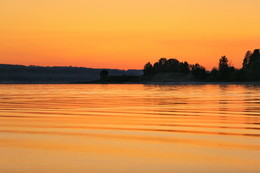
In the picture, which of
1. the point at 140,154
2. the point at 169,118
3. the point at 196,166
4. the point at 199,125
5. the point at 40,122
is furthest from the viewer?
the point at 169,118

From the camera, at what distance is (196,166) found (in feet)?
39.2

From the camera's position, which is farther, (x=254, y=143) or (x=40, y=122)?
(x=40, y=122)

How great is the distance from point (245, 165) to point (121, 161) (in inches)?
128

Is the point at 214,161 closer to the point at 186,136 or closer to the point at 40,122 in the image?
the point at 186,136

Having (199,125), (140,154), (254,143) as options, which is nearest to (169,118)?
(199,125)

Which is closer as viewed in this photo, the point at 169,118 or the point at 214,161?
the point at 214,161

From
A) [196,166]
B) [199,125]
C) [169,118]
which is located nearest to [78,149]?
[196,166]

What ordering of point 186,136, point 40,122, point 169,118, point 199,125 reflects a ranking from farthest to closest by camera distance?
point 169,118 < point 40,122 < point 199,125 < point 186,136

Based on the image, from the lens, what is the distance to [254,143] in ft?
51.5

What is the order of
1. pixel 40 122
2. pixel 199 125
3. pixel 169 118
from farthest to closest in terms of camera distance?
pixel 169 118 < pixel 40 122 < pixel 199 125

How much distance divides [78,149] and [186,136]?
186 inches

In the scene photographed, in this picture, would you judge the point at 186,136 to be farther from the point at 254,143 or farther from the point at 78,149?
the point at 78,149

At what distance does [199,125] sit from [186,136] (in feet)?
13.3

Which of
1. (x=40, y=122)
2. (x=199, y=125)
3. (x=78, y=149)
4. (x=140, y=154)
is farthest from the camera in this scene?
(x=40, y=122)
